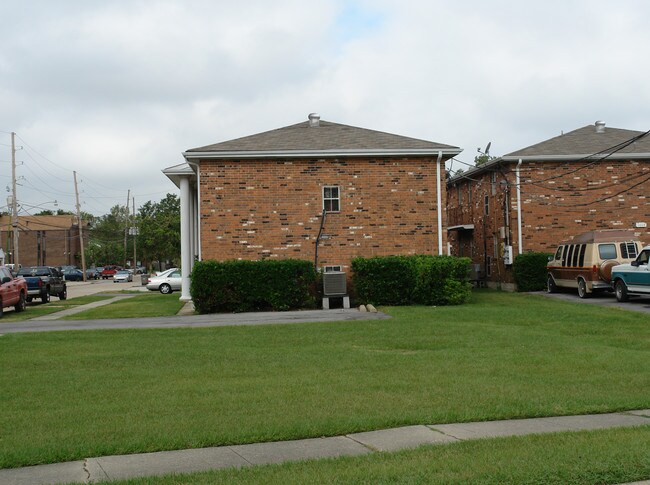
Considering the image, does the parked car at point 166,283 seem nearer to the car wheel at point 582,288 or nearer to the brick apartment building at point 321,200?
the brick apartment building at point 321,200

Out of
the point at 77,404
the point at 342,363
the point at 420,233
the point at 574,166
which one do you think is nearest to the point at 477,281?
the point at 574,166

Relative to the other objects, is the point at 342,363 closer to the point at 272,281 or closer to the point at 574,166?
the point at 272,281

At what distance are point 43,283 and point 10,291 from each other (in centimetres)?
737

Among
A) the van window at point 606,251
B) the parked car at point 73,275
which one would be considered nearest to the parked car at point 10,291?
the van window at point 606,251

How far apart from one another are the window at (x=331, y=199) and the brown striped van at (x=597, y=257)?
28.5ft

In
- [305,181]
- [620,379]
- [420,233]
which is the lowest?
[620,379]

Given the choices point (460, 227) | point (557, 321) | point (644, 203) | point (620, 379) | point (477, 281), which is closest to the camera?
point (620, 379)

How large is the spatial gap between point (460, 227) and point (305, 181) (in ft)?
48.3

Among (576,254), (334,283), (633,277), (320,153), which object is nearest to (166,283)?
(320,153)

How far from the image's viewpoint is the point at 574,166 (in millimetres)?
30391

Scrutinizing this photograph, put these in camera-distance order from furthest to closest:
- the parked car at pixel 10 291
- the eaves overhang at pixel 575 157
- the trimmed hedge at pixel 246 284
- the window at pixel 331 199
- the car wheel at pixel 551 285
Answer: the eaves overhang at pixel 575 157, the car wheel at pixel 551 285, the window at pixel 331 199, the parked car at pixel 10 291, the trimmed hedge at pixel 246 284

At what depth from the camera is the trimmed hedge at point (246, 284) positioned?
72.9ft

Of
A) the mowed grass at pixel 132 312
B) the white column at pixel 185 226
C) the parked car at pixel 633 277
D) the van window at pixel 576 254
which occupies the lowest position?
the mowed grass at pixel 132 312

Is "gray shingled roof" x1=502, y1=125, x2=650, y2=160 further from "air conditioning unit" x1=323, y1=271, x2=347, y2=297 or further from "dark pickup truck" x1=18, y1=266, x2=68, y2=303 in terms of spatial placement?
"dark pickup truck" x1=18, y1=266, x2=68, y2=303
